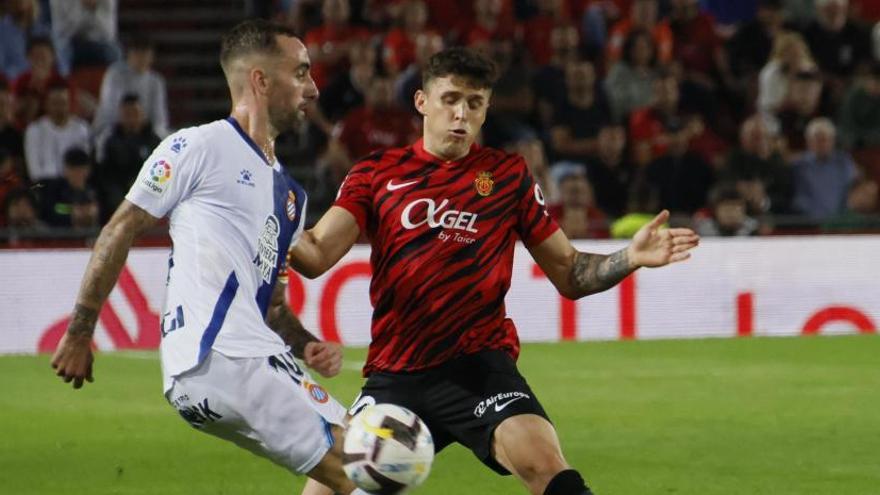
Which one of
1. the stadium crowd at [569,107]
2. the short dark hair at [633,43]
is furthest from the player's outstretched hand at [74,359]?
the short dark hair at [633,43]

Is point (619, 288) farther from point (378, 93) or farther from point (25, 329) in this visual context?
point (25, 329)

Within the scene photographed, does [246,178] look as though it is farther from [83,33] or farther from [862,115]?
[862,115]

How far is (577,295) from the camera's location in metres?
6.81

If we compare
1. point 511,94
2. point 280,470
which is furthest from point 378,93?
→ point 280,470

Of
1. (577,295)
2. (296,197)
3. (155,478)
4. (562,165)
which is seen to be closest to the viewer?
(296,197)

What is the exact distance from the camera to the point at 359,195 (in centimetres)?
679

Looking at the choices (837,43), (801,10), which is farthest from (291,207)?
(801,10)

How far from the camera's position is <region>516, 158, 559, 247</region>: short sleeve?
684 centimetres

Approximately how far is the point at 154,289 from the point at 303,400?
9955 millimetres

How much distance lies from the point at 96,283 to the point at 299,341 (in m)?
0.94

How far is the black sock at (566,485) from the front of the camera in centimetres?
605

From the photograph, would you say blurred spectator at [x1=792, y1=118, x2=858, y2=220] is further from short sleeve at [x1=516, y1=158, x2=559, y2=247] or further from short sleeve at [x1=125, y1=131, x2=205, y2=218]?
short sleeve at [x1=125, y1=131, x2=205, y2=218]

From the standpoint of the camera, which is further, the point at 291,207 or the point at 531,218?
the point at 531,218

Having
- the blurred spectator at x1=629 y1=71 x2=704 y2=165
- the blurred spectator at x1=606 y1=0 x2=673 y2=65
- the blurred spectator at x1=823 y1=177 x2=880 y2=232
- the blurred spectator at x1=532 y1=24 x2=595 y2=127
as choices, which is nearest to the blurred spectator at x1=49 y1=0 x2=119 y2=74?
the blurred spectator at x1=532 y1=24 x2=595 y2=127
